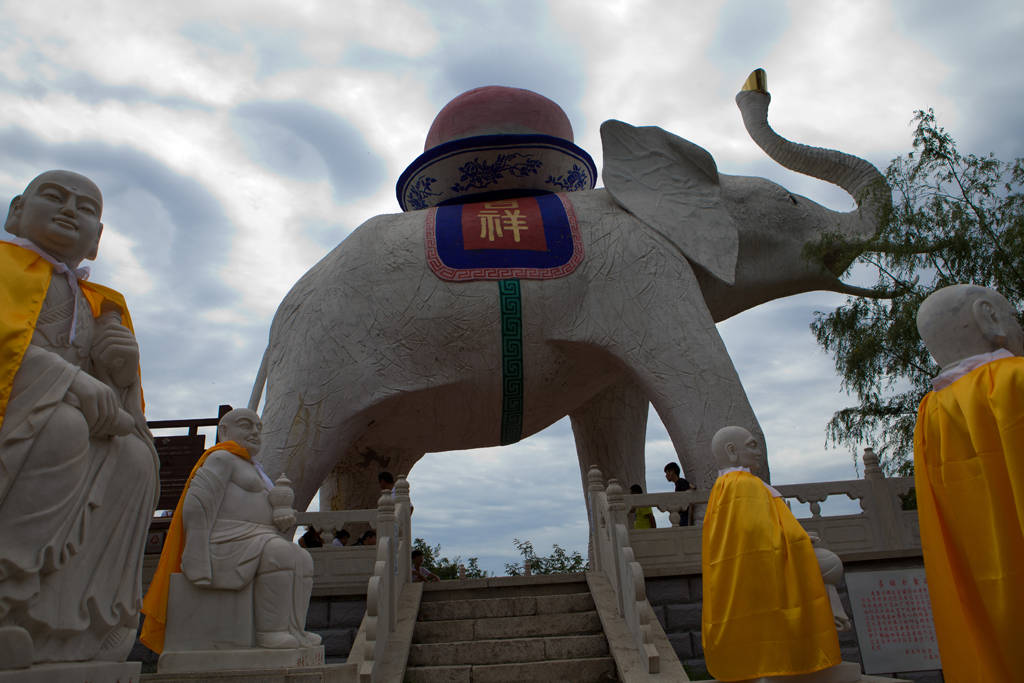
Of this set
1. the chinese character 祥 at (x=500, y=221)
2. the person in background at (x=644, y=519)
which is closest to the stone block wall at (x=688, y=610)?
the person in background at (x=644, y=519)

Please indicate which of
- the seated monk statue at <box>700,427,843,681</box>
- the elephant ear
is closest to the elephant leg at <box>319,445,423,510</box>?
the elephant ear

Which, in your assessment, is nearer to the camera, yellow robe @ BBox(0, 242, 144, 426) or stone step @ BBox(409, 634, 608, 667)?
yellow robe @ BBox(0, 242, 144, 426)

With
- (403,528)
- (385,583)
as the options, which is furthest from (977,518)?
(403,528)

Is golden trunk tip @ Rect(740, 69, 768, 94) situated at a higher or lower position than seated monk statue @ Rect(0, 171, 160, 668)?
higher

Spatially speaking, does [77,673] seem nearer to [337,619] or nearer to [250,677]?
[250,677]

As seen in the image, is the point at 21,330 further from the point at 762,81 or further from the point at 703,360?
the point at 762,81

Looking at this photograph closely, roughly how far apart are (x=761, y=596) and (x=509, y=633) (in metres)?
2.65

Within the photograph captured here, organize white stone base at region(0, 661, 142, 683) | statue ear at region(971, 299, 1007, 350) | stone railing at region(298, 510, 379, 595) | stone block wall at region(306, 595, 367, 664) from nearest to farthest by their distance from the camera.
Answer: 1. white stone base at region(0, 661, 142, 683)
2. statue ear at region(971, 299, 1007, 350)
3. stone block wall at region(306, 595, 367, 664)
4. stone railing at region(298, 510, 379, 595)

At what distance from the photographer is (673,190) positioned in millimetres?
7910

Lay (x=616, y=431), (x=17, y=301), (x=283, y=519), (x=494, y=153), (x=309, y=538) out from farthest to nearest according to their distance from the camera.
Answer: (x=616, y=431), (x=494, y=153), (x=309, y=538), (x=283, y=519), (x=17, y=301)

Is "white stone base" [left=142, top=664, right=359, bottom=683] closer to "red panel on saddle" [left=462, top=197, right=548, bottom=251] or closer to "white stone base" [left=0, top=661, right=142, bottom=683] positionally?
"white stone base" [left=0, top=661, right=142, bottom=683]

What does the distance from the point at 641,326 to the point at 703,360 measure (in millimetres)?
609

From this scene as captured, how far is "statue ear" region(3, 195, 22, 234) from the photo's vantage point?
2.92m

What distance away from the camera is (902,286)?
7262 millimetres
